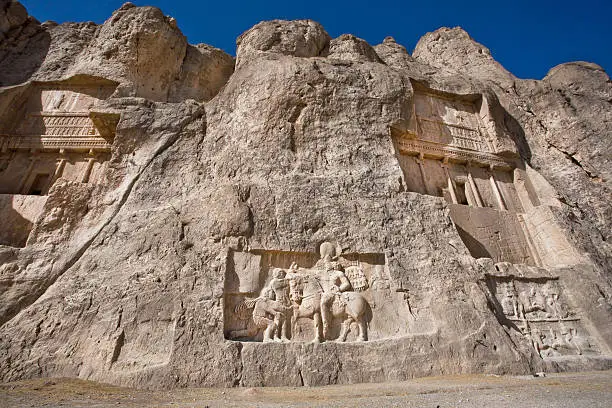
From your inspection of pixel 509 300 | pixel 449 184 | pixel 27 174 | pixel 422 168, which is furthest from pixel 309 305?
pixel 27 174

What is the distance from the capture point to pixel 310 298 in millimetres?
7629

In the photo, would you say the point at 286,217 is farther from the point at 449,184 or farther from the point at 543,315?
the point at 543,315

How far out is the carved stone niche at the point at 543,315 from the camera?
8.25 m

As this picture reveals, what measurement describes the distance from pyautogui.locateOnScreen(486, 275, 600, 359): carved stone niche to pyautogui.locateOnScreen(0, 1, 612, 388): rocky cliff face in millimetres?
46

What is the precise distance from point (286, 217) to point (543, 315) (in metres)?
6.91

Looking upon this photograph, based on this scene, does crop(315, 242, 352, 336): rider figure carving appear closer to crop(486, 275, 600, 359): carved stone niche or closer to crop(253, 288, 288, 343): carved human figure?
crop(253, 288, 288, 343): carved human figure

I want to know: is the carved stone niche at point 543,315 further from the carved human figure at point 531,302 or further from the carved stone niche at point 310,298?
the carved stone niche at point 310,298

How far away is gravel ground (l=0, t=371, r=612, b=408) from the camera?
14.2ft

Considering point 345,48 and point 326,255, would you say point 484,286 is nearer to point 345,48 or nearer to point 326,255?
Result: point 326,255

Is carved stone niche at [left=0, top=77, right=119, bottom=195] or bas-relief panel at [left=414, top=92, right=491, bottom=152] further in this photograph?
bas-relief panel at [left=414, top=92, right=491, bottom=152]

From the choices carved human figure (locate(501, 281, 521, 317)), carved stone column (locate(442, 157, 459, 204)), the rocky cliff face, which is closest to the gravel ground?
the rocky cliff face

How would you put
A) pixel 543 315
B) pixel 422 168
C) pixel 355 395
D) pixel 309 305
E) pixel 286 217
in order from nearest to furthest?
pixel 355 395, pixel 309 305, pixel 286 217, pixel 543 315, pixel 422 168

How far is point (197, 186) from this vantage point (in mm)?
9523

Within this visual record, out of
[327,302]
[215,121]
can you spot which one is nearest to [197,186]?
[215,121]
